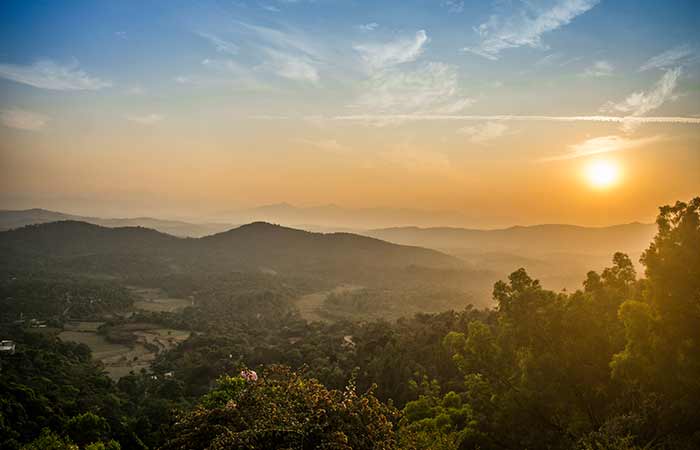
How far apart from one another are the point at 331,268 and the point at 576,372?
397 feet

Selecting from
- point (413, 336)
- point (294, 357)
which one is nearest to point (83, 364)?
point (294, 357)

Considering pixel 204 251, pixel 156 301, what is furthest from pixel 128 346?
pixel 204 251

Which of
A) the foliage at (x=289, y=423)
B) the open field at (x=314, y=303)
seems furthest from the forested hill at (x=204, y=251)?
the foliage at (x=289, y=423)

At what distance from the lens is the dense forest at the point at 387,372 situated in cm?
1084

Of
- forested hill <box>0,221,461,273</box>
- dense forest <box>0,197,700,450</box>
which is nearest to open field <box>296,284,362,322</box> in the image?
dense forest <box>0,197,700,450</box>

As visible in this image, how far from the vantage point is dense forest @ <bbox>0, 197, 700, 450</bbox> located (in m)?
10.8

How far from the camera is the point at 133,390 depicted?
41906 mm

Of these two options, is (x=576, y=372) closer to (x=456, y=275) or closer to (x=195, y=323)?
(x=195, y=323)

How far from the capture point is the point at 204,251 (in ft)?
465

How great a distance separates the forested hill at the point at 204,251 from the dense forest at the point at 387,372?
24.3 metres

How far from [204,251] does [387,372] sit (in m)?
117

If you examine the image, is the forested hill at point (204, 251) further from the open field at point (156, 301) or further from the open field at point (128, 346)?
the open field at point (128, 346)

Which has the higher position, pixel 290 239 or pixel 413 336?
pixel 290 239

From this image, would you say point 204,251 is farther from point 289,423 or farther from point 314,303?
point 289,423
